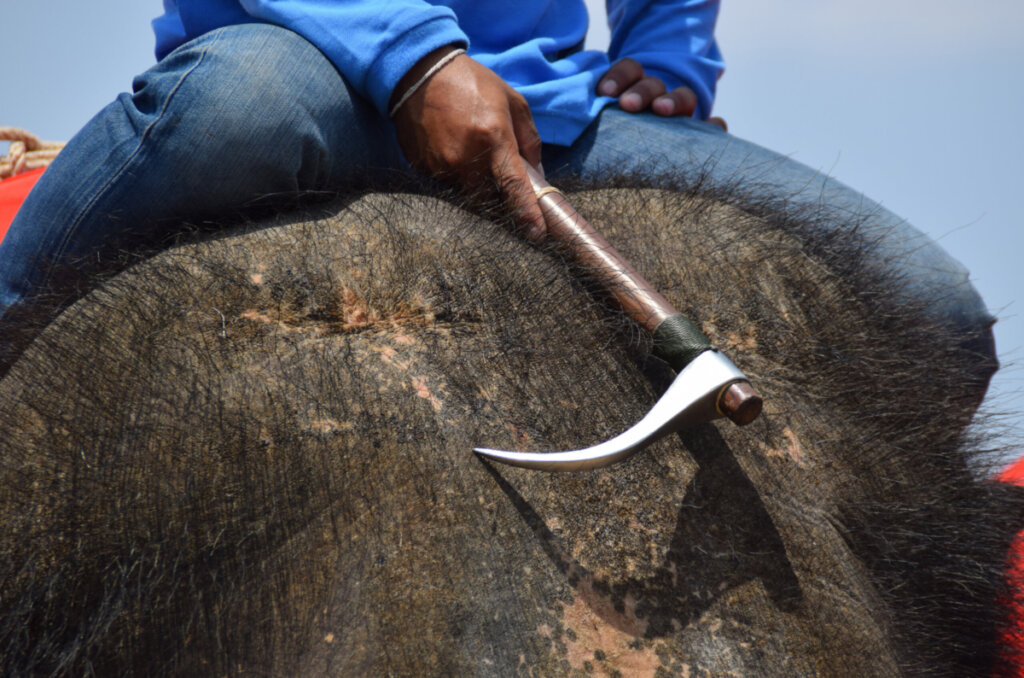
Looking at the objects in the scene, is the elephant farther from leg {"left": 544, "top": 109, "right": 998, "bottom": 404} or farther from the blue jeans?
leg {"left": 544, "top": 109, "right": 998, "bottom": 404}

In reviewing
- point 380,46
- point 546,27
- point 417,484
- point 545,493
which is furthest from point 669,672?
point 546,27

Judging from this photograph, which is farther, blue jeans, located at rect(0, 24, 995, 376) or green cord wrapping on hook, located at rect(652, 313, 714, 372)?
blue jeans, located at rect(0, 24, 995, 376)

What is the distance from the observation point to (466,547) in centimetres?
86

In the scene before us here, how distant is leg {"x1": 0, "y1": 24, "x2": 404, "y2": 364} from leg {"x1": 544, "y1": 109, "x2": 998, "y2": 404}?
2.29ft

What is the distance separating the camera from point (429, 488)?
0.88 meters

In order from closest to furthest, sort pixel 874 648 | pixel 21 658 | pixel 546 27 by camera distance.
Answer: pixel 21 658 → pixel 874 648 → pixel 546 27

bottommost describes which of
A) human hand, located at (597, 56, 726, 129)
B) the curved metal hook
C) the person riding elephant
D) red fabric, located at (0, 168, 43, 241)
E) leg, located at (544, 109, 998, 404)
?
red fabric, located at (0, 168, 43, 241)

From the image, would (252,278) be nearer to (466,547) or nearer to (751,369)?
(466,547)

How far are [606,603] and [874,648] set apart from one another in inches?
13.8

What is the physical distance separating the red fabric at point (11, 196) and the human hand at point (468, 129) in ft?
2.82

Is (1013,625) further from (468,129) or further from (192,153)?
(192,153)

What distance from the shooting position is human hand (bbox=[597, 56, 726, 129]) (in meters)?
1.92

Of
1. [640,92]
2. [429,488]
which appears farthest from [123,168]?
[640,92]

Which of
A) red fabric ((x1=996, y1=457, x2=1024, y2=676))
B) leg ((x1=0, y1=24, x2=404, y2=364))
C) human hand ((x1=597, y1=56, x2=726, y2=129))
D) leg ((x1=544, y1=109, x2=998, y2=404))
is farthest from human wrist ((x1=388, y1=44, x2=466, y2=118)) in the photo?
red fabric ((x1=996, y1=457, x2=1024, y2=676))
